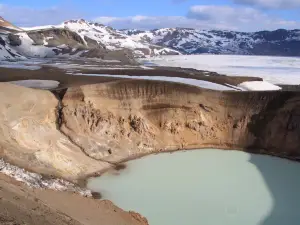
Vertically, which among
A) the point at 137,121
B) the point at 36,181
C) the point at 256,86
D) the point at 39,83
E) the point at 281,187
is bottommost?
the point at 281,187

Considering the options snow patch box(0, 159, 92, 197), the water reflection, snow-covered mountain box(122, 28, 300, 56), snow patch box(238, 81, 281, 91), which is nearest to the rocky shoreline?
snow patch box(0, 159, 92, 197)

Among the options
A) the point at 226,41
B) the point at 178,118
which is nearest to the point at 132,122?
the point at 178,118

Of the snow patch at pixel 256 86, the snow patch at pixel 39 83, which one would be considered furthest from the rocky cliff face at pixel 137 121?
the snow patch at pixel 256 86

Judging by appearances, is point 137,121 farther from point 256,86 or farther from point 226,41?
point 226,41

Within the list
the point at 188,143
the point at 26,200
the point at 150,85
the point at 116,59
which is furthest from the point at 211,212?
the point at 116,59

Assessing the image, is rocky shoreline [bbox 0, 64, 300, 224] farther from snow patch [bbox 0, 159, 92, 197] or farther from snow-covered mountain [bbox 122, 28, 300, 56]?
snow-covered mountain [bbox 122, 28, 300, 56]

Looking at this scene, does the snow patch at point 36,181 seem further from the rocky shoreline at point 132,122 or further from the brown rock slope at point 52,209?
the rocky shoreline at point 132,122
